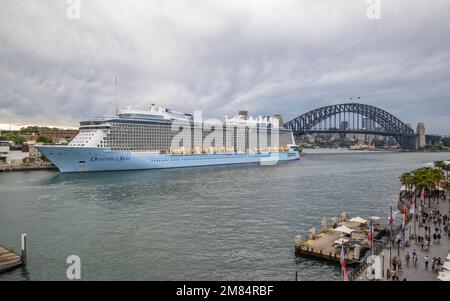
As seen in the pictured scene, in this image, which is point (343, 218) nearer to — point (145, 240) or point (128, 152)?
point (145, 240)

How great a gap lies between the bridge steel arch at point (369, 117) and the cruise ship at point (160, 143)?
89.0 m

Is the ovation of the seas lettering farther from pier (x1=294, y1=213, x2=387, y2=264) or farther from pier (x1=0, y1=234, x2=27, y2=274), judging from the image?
pier (x1=294, y1=213, x2=387, y2=264)

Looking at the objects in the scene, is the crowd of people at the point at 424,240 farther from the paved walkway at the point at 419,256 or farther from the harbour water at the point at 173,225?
the harbour water at the point at 173,225

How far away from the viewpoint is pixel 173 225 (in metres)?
23.6

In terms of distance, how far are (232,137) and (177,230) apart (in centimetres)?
6448

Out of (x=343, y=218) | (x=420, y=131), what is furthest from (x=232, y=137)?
(x=420, y=131)

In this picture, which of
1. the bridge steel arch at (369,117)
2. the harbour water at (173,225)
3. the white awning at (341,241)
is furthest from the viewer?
the bridge steel arch at (369,117)

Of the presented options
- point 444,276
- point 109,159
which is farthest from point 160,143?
point 444,276

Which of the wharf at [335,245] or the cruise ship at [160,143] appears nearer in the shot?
the wharf at [335,245]

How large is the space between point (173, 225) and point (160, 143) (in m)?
46.6

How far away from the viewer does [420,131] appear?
198 m

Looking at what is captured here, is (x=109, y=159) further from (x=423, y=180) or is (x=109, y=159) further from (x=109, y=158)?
(x=423, y=180)

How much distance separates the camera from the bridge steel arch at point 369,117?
608 feet

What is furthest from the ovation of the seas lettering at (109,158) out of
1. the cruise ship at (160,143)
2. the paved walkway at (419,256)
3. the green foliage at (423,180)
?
the paved walkway at (419,256)
